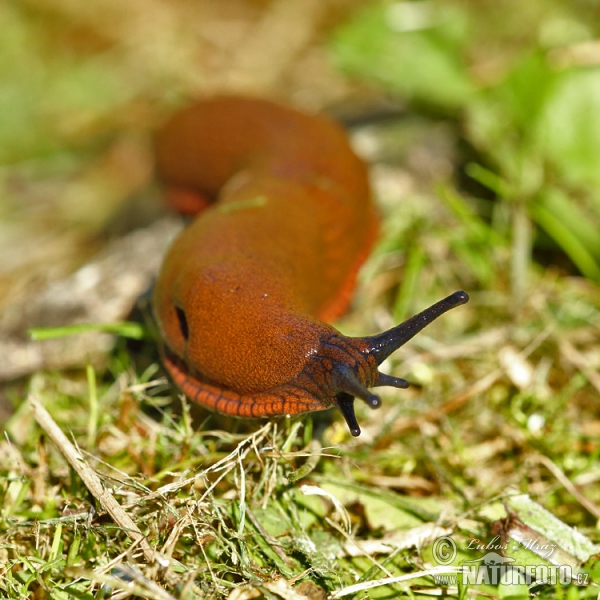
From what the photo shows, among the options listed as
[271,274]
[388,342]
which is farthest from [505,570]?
[271,274]

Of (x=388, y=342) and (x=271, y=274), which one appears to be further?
(x=271, y=274)

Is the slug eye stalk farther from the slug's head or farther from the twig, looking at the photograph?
the twig

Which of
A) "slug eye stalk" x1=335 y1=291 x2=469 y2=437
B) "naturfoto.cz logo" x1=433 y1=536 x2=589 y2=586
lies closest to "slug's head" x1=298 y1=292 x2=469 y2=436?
"slug eye stalk" x1=335 y1=291 x2=469 y2=437

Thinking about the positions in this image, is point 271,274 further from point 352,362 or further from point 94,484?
point 94,484

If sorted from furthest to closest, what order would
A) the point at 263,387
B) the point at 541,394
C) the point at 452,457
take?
the point at 541,394, the point at 452,457, the point at 263,387

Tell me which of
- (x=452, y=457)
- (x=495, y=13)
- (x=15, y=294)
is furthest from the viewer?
(x=495, y=13)

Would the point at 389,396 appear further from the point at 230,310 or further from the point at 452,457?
the point at 230,310

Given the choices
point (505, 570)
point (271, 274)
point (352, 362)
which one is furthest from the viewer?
point (271, 274)

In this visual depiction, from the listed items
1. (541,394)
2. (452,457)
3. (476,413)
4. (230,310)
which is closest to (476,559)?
(452,457)

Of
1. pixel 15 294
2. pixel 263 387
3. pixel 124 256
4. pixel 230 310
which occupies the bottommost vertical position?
pixel 15 294
